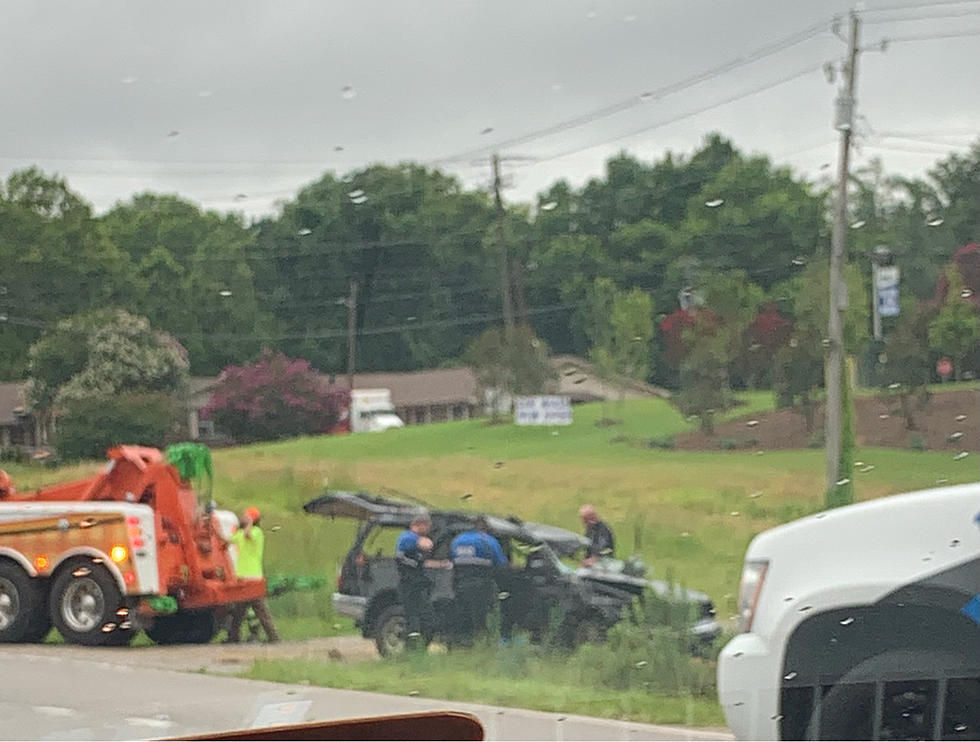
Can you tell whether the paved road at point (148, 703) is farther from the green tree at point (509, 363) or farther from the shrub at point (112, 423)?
the green tree at point (509, 363)

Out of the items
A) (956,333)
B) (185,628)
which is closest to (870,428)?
(956,333)

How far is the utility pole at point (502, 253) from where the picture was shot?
2.20 metres

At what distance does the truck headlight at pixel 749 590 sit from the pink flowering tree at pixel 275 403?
2.18ft

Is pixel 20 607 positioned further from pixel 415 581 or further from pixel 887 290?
pixel 887 290

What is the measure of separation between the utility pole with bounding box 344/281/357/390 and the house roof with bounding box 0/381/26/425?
1.50 ft

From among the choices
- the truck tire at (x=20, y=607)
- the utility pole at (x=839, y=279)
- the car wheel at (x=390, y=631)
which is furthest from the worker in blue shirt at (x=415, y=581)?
the utility pole at (x=839, y=279)

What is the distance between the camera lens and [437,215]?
2180 mm

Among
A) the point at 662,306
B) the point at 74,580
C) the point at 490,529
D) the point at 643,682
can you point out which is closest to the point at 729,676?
the point at 643,682

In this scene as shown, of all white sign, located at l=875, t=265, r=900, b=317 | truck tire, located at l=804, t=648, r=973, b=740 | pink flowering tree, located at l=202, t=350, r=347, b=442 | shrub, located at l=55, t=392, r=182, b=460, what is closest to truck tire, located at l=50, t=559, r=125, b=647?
shrub, located at l=55, t=392, r=182, b=460

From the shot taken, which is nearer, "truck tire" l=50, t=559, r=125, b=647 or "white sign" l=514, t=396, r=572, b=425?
"truck tire" l=50, t=559, r=125, b=647

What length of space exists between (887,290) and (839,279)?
79 mm

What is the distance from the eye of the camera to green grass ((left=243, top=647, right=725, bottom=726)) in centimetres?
220

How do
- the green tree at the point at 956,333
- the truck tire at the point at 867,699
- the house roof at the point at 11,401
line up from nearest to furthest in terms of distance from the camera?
1. the house roof at the point at 11,401
2. the truck tire at the point at 867,699
3. the green tree at the point at 956,333

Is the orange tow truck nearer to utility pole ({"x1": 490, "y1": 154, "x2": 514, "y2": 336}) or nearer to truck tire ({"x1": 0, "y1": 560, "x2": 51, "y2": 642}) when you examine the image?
truck tire ({"x1": 0, "y1": 560, "x2": 51, "y2": 642})
